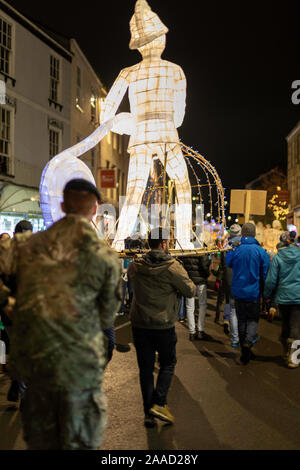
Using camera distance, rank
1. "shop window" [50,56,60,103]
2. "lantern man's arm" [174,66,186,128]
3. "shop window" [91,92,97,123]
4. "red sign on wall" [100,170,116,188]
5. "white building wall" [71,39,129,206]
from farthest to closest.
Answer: "shop window" [91,92,97,123] < "red sign on wall" [100,170,116,188] < "white building wall" [71,39,129,206] < "shop window" [50,56,60,103] < "lantern man's arm" [174,66,186,128]

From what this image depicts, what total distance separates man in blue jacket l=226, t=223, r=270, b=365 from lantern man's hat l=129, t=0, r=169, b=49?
3.05 m

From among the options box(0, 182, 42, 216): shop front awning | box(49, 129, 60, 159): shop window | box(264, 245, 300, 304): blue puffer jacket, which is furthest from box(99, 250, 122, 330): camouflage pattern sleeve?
box(49, 129, 60, 159): shop window

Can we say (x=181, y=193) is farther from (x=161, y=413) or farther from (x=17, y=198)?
(x=17, y=198)

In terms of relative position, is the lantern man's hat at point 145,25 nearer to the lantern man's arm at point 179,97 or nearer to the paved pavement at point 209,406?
the lantern man's arm at point 179,97

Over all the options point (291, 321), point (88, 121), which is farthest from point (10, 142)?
point (291, 321)

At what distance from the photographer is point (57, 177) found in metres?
5.28

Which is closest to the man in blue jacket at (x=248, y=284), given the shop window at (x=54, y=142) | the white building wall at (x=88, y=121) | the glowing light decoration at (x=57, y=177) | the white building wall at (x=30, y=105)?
the glowing light decoration at (x=57, y=177)

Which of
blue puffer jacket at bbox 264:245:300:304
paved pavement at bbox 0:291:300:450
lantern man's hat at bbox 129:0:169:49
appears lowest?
paved pavement at bbox 0:291:300:450

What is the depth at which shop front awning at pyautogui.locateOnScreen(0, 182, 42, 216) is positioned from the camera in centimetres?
1661

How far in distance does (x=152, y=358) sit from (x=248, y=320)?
8.57ft

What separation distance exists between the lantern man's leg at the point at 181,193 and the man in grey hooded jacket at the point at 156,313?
7.59 feet

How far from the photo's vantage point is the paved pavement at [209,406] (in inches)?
154

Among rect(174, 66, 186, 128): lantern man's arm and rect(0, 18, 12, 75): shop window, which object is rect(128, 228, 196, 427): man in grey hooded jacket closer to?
rect(174, 66, 186, 128): lantern man's arm
